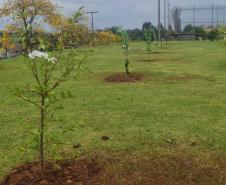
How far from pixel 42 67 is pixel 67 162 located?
114 centimetres

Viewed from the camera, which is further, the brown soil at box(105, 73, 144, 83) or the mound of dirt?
the brown soil at box(105, 73, 144, 83)

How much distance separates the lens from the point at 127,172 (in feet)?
15.9

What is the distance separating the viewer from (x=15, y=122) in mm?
7555

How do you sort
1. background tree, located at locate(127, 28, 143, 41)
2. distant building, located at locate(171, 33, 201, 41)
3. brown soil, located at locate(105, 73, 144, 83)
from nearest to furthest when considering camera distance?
brown soil, located at locate(105, 73, 144, 83) → background tree, located at locate(127, 28, 143, 41) → distant building, located at locate(171, 33, 201, 41)

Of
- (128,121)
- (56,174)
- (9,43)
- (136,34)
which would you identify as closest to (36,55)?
(9,43)

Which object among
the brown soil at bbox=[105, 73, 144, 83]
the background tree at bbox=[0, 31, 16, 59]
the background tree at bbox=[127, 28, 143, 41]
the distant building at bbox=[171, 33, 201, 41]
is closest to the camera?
the background tree at bbox=[0, 31, 16, 59]

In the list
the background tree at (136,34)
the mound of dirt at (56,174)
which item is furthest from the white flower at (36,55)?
the background tree at (136,34)

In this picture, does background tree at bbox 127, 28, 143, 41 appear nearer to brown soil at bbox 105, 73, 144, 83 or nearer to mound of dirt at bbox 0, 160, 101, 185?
brown soil at bbox 105, 73, 144, 83

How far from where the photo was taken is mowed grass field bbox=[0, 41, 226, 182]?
18.5ft

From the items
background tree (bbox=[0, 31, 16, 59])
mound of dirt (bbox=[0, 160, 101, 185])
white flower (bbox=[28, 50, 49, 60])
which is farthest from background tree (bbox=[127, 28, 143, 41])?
white flower (bbox=[28, 50, 49, 60])

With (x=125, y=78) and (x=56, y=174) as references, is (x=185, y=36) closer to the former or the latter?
(x=125, y=78)

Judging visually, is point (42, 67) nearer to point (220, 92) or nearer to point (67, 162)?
point (67, 162)

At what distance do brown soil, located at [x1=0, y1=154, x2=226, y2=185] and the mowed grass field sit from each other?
187mm

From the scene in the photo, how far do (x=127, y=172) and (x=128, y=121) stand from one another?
2.52 m
